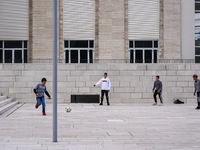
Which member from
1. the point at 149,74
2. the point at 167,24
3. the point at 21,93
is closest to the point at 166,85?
the point at 149,74

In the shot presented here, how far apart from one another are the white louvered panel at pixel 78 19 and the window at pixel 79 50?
0.48 meters

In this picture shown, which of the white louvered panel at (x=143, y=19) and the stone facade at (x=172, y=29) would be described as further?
the stone facade at (x=172, y=29)

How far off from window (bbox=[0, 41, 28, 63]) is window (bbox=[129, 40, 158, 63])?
879 centimetres

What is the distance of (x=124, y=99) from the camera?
77.0 feet

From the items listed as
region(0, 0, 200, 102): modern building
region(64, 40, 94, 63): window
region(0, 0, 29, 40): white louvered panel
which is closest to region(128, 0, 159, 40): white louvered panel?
region(0, 0, 200, 102): modern building

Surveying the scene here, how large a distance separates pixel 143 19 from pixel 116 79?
700 cm

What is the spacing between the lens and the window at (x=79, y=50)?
92.2 ft

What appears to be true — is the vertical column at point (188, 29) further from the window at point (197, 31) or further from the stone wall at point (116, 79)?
the stone wall at point (116, 79)

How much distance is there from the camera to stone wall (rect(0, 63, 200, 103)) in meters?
23.3

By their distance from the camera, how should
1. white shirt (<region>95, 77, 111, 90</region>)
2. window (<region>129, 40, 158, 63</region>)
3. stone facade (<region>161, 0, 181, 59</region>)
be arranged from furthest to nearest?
window (<region>129, 40, 158, 63</region>) < stone facade (<region>161, 0, 181, 59</region>) < white shirt (<region>95, 77, 111, 90</region>)

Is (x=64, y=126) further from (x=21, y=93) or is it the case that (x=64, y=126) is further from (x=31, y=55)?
(x=31, y=55)

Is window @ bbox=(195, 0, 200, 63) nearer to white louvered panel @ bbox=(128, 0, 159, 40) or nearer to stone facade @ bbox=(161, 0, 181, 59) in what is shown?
stone facade @ bbox=(161, 0, 181, 59)

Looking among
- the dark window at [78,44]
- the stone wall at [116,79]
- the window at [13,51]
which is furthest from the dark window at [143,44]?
the window at [13,51]

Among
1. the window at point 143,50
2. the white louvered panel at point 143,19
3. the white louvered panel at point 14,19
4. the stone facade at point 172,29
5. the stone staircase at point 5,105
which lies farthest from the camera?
the window at point 143,50
